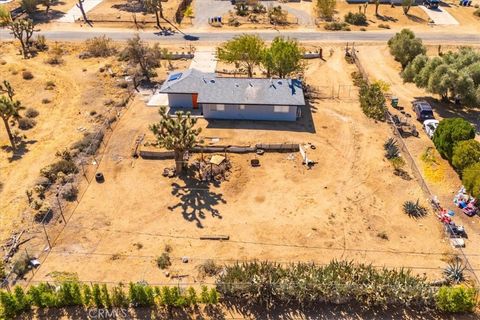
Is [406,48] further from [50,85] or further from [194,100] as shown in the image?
[50,85]

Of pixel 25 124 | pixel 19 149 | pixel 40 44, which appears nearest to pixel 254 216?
pixel 19 149

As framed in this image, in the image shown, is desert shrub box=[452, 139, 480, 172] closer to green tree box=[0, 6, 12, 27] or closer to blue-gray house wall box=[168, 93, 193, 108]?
blue-gray house wall box=[168, 93, 193, 108]

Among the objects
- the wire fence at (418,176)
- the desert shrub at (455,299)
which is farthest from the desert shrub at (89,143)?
the desert shrub at (455,299)

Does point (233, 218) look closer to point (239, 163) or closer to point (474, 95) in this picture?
point (239, 163)

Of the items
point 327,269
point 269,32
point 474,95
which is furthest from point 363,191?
point 269,32

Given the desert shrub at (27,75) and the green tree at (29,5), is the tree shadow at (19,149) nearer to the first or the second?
the desert shrub at (27,75)

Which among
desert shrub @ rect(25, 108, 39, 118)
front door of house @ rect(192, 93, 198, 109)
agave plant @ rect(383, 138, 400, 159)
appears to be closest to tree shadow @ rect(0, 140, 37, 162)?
desert shrub @ rect(25, 108, 39, 118)
